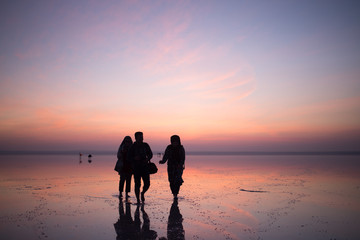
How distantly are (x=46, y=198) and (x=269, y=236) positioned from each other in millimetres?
8375

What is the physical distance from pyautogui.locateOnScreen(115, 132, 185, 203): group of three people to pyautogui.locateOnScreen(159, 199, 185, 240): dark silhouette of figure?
72.9 inches

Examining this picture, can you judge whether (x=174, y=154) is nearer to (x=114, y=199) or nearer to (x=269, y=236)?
(x=114, y=199)

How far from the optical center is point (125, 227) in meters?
6.97

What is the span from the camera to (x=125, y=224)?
7.26 m

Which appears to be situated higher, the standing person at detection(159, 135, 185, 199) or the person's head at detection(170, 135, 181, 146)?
the person's head at detection(170, 135, 181, 146)

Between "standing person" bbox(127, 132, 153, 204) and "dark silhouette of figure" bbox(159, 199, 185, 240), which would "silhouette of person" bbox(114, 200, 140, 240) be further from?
"standing person" bbox(127, 132, 153, 204)

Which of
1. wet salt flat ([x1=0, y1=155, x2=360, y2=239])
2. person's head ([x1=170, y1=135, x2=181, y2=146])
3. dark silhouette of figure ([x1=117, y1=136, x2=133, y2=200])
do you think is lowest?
wet salt flat ([x1=0, y1=155, x2=360, y2=239])

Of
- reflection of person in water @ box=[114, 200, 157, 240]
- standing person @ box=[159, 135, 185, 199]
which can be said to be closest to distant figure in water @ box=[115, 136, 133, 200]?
standing person @ box=[159, 135, 185, 199]

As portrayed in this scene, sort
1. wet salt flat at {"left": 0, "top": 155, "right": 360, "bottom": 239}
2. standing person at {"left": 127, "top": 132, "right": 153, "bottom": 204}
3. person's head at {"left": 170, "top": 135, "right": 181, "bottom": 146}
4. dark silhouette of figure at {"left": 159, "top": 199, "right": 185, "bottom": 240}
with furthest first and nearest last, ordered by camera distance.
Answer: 1. person's head at {"left": 170, "top": 135, "right": 181, "bottom": 146}
2. standing person at {"left": 127, "top": 132, "right": 153, "bottom": 204}
3. wet salt flat at {"left": 0, "top": 155, "right": 360, "bottom": 239}
4. dark silhouette of figure at {"left": 159, "top": 199, "right": 185, "bottom": 240}

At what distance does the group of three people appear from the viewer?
10477 millimetres

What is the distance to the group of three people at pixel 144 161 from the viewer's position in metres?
10.5

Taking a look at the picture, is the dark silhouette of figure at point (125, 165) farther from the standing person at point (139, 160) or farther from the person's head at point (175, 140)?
the person's head at point (175, 140)

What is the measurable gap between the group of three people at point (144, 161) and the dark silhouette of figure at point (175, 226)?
1851 mm

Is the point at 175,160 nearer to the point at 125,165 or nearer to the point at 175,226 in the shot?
the point at 125,165
